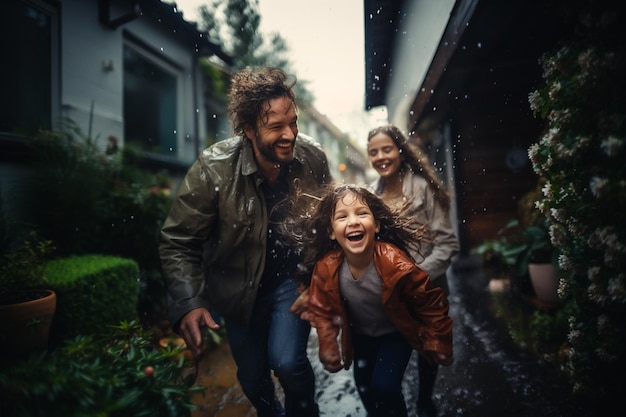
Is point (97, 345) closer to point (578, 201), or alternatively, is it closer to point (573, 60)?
point (578, 201)

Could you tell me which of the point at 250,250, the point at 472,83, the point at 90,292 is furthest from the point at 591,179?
the point at 90,292

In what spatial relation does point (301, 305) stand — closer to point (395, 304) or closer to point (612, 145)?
point (395, 304)

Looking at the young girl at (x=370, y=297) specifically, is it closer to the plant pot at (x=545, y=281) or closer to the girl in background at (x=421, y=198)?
the girl in background at (x=421, y=198)

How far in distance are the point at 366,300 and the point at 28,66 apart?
579cm

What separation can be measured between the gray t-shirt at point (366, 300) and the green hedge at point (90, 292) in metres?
2.57

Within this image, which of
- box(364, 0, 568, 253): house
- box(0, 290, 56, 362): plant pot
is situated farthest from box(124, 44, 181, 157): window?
box(0, 290, 56, 362): plant pot

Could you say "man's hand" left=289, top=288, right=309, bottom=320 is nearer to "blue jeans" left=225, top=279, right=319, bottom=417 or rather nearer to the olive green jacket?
"blue jeans" left=225, top=279, right=319, bottom=417

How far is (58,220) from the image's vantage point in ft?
14.4

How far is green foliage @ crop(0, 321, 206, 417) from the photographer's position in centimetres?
124

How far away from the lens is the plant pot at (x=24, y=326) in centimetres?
278

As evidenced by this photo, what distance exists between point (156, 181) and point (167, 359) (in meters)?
5.55

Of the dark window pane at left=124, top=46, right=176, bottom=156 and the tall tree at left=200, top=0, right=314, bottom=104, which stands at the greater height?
the tall tree at left=200, top=0, right=314, bottom=104

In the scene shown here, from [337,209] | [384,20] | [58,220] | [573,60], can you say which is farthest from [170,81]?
[573,60]

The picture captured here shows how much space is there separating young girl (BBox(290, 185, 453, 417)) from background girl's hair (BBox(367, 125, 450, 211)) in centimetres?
67
